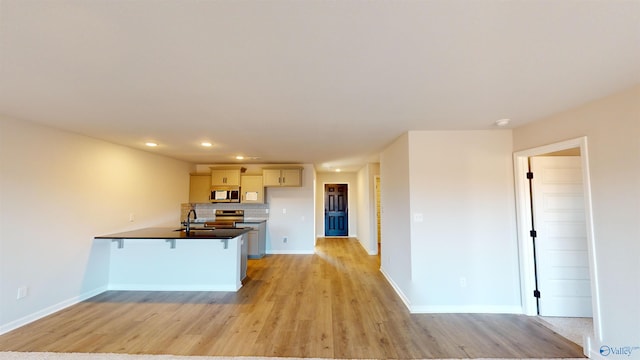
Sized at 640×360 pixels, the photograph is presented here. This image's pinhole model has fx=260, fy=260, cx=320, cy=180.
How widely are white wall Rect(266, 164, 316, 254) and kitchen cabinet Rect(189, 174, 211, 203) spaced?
4.85 ft

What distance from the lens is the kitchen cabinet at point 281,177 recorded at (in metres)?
6.36

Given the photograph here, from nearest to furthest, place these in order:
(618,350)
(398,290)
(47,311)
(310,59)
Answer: (310,59)
(618,350)
(47,311)
(398,290)

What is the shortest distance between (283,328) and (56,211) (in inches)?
125

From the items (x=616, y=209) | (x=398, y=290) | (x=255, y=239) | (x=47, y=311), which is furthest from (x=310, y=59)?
(x=255, y=239)

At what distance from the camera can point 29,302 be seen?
9.70 feet

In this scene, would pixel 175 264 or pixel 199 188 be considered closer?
pixel 175 264

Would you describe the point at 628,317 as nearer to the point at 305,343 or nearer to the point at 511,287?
the point at 511,287

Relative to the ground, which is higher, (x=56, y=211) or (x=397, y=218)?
(x=56, y=211)

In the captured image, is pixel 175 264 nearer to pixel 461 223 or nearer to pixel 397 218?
pixel 397 218

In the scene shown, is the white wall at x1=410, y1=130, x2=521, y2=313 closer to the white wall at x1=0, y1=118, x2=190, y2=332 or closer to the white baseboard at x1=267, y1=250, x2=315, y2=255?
the white baseboard at x1=267, y1=250, x2=315, y2=255

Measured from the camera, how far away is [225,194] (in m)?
6.34

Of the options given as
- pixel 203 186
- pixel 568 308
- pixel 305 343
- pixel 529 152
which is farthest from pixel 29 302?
pixel 568 308

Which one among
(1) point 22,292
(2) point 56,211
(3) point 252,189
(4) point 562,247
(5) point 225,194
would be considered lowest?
(1) point 22,292

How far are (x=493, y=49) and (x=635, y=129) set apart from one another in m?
1.62
